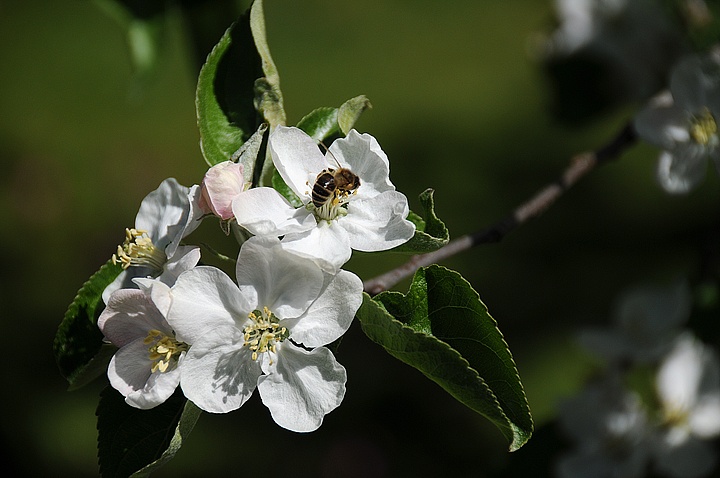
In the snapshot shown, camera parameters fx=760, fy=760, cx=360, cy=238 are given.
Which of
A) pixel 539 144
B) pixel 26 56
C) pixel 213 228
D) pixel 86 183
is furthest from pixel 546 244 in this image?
pixel 26 56

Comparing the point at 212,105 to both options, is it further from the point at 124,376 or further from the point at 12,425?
the point at 12,425

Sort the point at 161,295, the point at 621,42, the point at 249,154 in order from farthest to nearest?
the point at 621,42 → the point at 249,154 → the point at 161,295

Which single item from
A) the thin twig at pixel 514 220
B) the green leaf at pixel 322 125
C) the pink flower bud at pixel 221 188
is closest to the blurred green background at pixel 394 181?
the thin twig at pixel 514 220

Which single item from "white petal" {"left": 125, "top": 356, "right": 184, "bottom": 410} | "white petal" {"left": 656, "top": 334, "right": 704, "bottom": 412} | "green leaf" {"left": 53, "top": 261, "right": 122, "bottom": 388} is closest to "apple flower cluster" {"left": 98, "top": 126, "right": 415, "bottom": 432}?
"white petal" {"left": 125, "top": 356, "right": 184, "bottom": 410}

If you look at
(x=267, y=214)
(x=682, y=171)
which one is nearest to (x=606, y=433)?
(x=682, y=171)

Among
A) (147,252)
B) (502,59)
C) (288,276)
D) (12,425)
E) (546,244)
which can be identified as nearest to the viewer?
(288,276)

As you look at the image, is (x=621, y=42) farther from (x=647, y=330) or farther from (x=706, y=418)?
(x=706, y=418)
